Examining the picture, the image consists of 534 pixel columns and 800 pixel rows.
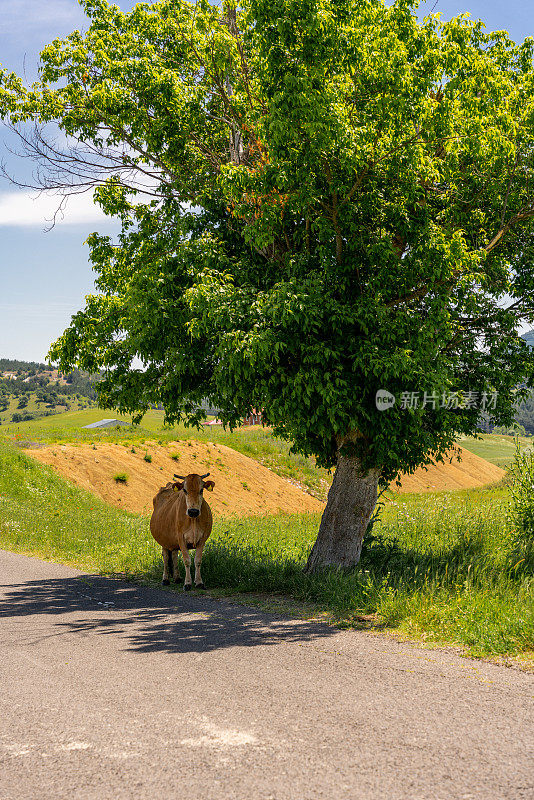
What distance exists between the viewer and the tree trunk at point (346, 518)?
11695 mm

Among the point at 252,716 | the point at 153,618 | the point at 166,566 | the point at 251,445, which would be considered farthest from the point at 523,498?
the point at 251,445

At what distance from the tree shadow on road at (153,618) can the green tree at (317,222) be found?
3.21m

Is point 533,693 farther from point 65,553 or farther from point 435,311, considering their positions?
point 65,553

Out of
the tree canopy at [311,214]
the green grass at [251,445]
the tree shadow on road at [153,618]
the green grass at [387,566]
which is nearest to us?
the tree shadow on road at [153,618]

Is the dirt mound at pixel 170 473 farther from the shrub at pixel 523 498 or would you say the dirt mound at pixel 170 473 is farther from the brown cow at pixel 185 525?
the shrub at pixel 523 498

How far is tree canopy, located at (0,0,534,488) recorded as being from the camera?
9703 mm

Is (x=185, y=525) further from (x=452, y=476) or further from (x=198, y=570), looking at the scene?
(x=452, y=476)

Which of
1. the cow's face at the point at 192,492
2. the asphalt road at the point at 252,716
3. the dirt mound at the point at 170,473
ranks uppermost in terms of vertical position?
the cow's face at the point at 192,492

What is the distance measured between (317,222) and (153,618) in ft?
22.5

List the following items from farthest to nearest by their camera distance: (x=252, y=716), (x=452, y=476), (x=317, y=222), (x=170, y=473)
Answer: (x=452, y=476), (x=170, y=473), (x=317, y=222), (x=252, y=716)

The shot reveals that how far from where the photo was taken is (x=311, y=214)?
11.3m

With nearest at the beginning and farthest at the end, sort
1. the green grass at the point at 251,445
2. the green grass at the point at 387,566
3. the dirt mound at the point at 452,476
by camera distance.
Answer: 1. the green grass at the point at 387,566
2. the green grass at the point at 251,445
3. the dirt mound at the point at 452,476

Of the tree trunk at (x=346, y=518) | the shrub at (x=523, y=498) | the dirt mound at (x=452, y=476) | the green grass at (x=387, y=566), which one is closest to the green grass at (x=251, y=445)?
the dirt mound at (x=452, y=476)

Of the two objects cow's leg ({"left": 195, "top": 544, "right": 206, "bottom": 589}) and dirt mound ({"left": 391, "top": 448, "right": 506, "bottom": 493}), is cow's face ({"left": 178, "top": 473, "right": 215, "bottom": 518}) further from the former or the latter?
dirt mound ({"left": 391, "top": 448, "right": 506, "bottom": 493})
